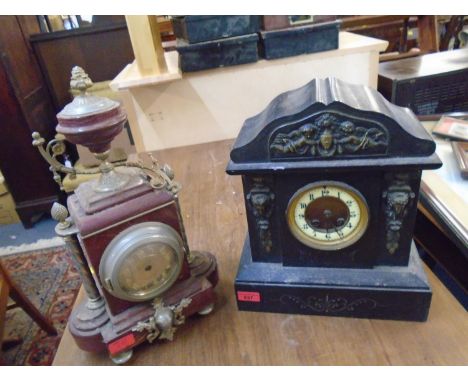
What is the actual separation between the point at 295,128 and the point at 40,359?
1.44m

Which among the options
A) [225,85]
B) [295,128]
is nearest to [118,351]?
[295,128]

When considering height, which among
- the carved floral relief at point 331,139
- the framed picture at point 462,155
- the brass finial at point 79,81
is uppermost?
the brass finial at point 79,81

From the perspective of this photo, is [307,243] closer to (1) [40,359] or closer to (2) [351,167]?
(2) [351,167]

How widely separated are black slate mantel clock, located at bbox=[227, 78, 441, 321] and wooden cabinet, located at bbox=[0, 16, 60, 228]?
1869mm

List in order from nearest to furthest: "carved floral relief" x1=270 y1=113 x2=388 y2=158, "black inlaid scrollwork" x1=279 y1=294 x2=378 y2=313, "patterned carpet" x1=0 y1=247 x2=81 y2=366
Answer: "carved floral relief" x1=270 y1=113 x2=388 y2=158
"black inlaid scrollwork" x1=279 y1=294 x2=378 y2=313
"patterned carpet" x1=0 y1=247 x2=81 y2=366

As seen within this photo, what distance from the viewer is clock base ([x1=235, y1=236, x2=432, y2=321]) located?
2.08 feet

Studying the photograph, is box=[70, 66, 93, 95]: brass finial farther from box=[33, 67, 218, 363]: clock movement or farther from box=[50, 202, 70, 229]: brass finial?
box=[50, 202, 70, 229]: brass finial

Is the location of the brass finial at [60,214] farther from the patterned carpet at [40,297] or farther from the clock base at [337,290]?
the patterned carpet at [40,297]

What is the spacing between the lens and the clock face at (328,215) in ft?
1.99

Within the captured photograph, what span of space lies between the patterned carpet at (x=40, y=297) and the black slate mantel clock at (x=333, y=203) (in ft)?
3.92

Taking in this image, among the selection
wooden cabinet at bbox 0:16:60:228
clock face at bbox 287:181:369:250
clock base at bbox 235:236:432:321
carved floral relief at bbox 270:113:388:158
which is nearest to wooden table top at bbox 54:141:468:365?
clock base at bbox 235:236:432:321

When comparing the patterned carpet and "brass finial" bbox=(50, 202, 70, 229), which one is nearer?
"brass finial" bbox=(50, 202, 70, 229)

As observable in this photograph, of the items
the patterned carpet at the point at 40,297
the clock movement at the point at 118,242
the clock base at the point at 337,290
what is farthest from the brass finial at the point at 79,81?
the patterned carpet at the point at 40,297

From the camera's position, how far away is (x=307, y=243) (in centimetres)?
65
